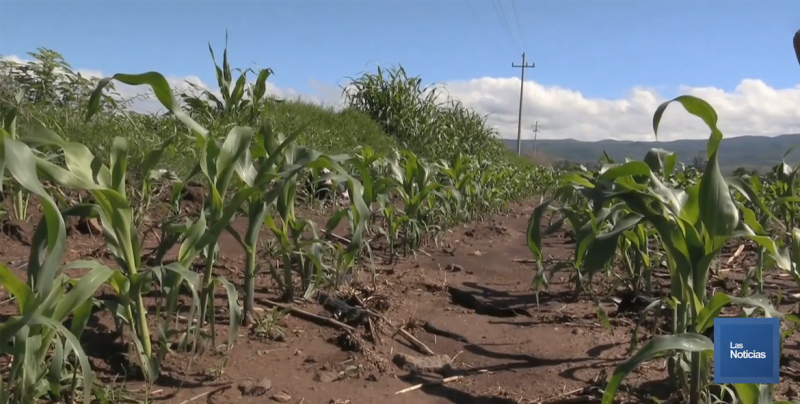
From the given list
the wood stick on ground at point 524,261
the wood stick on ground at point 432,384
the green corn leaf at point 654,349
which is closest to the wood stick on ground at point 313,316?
the wood stick on ground at point 432,384

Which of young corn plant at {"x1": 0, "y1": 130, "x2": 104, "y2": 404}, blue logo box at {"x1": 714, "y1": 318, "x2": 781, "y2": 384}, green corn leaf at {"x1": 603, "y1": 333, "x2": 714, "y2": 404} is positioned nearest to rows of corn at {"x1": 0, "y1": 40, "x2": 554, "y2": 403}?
young corn plant at {"x1": 0, "y1": 130, "x2": 104, "y2": 404}

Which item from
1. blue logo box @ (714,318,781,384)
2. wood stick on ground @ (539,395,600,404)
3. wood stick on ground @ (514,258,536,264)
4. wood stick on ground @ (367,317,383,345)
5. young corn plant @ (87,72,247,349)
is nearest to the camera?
blue logo box @ (714,318,781,384)

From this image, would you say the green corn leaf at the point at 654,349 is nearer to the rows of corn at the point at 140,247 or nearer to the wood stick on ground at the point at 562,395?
the wood stick on ground at the point at 562,395

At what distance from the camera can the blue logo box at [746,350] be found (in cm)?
135

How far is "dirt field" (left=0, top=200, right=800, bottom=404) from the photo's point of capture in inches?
65.1

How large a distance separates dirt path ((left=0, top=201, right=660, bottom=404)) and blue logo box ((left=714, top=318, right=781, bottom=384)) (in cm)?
40

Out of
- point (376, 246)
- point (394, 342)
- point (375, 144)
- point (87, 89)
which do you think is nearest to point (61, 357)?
point (394, 342)

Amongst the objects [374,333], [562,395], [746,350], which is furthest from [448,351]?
[746,350]

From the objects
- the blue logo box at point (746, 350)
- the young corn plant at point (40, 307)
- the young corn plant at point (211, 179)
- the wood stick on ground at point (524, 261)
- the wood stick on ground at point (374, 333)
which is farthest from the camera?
the wood stick on ground at point (524, 261)

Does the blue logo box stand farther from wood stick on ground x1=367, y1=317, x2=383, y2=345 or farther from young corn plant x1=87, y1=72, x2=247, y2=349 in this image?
young corn plant x1=87, y1=72, x2=247, y2=349

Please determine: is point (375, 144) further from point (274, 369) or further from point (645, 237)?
point (274, 369)

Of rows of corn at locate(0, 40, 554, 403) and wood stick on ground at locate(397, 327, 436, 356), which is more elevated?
rows of corn at locate(0, 40, 554, 403)

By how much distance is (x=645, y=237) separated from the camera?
2.35m

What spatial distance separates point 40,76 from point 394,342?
11.3 feet
